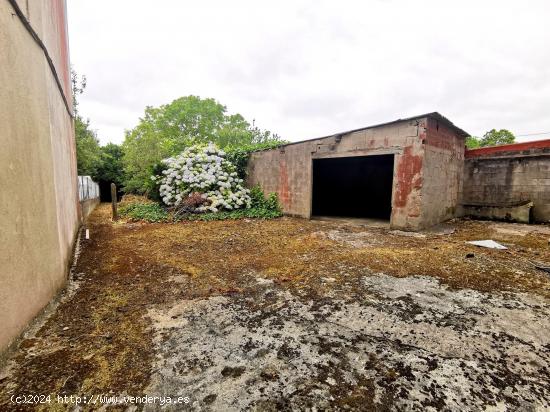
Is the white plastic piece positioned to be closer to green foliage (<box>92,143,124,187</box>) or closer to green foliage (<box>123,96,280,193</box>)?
green foliage (<box>92,143,124,187</box>)

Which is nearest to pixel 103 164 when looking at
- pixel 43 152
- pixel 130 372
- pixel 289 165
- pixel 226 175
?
pixel 226 175

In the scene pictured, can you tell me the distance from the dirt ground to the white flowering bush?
5.20 m

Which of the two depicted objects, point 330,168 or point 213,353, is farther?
point 330,168

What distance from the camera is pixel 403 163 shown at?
21.4ft

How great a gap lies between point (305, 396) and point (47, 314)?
2485 millimetres

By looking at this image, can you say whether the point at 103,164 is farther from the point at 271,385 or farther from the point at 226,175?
the point at 271,385

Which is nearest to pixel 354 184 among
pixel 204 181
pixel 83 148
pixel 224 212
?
pixel 224 212

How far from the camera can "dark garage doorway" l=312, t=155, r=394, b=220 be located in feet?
38.1

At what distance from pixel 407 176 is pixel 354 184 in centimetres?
604

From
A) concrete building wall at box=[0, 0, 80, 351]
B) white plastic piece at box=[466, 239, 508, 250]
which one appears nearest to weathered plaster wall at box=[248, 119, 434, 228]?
white plastic piece at box=[466, 239, 508, 250]

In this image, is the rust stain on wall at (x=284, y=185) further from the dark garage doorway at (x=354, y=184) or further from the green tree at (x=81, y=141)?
the green tree at (x=81, y=141)

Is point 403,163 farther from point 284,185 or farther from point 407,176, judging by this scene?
point 284,185

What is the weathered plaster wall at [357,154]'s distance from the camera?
6.39 m

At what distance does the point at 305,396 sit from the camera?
1564mm
